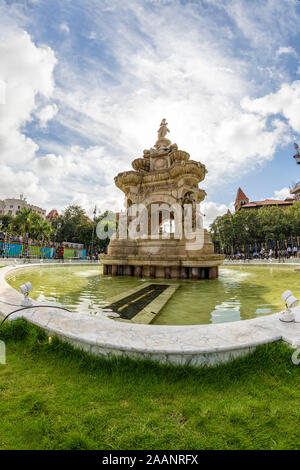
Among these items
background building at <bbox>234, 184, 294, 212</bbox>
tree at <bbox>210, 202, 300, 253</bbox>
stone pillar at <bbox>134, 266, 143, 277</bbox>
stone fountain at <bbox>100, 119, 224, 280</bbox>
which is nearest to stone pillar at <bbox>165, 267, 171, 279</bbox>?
stone fountain at <bbox>100, 119, 224, 280</bbox>

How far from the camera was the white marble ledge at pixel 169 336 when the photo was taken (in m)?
2.42

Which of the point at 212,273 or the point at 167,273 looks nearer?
the point at 212,273

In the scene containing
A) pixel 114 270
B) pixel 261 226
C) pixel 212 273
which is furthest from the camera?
pixel 261 226

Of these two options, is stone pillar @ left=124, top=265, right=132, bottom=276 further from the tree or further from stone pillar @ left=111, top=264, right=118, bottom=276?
the tree

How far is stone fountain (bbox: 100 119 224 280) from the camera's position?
10672mm

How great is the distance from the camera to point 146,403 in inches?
75.4

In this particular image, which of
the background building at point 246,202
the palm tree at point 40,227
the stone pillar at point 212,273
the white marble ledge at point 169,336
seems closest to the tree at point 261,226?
the background building at point 246,202

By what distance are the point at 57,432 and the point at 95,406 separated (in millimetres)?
341

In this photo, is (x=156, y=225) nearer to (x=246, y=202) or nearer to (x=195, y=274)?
(x=195, y=274)

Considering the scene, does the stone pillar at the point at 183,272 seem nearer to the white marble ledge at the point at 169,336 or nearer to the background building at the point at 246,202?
the white marble ledge at the point at 169,336

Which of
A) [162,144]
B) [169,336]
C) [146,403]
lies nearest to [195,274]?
[169,336]

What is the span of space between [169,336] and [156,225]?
12045mm

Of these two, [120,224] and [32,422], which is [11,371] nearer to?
[32,422]

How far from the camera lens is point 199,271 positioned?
35.1 ft
